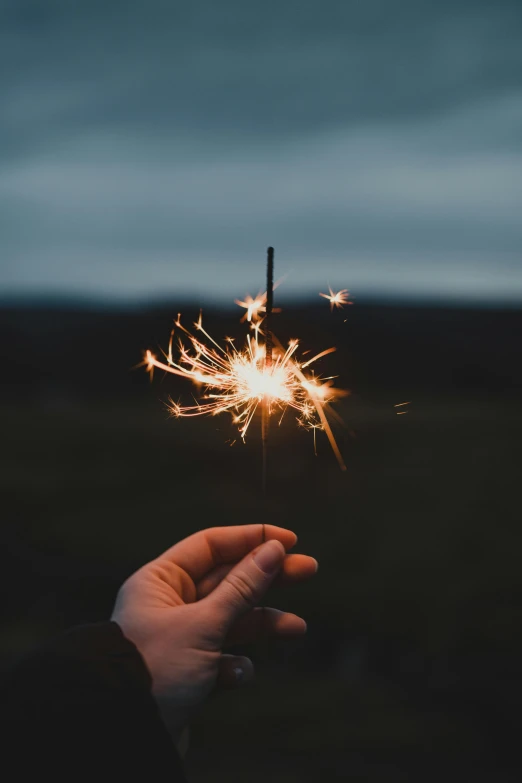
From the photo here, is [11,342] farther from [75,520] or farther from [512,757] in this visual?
[512,757]

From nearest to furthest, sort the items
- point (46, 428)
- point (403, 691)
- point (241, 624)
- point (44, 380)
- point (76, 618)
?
point (241, 624) → point (403, 691) → point (76, 618) → point (46, 428) → point (44, 380)

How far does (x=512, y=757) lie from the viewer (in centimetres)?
408

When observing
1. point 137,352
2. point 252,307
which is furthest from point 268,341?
point 137,352

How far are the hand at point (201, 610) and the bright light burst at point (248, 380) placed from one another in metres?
0.44

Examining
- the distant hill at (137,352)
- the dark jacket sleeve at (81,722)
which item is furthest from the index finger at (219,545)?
the distant hill at (137,352)

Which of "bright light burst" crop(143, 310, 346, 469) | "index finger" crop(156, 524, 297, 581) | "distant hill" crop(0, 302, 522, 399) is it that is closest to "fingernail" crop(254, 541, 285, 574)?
"index finger" crop(156, 524, 297, 581)

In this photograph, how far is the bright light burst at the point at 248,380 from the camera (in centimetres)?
183

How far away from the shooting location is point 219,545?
1.98m

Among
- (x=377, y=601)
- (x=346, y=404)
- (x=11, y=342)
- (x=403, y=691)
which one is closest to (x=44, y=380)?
(x=11, y=342)

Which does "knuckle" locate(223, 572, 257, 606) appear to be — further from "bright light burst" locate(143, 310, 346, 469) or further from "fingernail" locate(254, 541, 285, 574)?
"bright light burst" locate(143, 310, 346, 469)

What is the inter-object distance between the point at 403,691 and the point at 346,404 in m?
14.1

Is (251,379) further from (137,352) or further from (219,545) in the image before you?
(137,352)

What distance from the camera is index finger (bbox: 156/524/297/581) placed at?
191cm

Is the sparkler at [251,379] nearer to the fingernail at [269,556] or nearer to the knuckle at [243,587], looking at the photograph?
the fingernail at [269,556]
